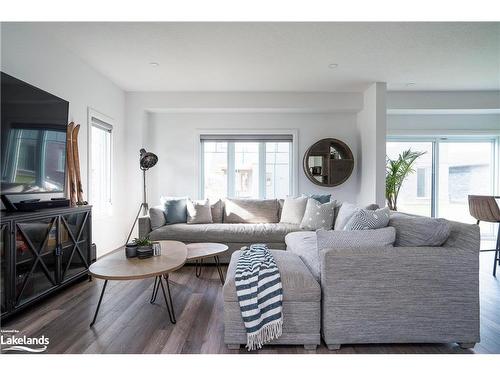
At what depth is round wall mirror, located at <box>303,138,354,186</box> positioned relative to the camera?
16.0 ft

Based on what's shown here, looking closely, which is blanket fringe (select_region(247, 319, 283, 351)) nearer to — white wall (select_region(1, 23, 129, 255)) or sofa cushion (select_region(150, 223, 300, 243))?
sofa cushion (select_region(150, 223, 300, 243))

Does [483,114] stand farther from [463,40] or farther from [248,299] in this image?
[248,299]

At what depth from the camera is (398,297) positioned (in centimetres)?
174

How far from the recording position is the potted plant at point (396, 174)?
16.0ft

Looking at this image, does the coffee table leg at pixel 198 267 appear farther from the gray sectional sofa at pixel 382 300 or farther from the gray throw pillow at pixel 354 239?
the gray throw pillow at pixel 354 239

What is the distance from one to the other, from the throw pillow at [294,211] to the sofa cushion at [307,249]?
2.14 ft

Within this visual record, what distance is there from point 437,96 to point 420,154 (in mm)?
1014

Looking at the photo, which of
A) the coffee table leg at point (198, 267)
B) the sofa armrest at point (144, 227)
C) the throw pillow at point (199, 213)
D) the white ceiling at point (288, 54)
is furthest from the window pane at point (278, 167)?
the sofa armrest at point (144, 227)

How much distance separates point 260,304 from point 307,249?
3.23 feet

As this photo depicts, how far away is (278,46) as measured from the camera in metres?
3.14
